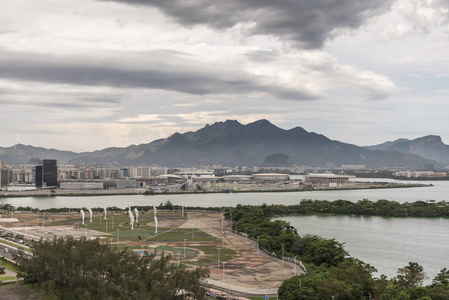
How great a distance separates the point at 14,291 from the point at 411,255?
3495 cm

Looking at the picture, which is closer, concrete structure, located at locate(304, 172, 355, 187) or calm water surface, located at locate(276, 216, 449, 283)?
calm water surface, located at locate(276, 216, 449, 283)

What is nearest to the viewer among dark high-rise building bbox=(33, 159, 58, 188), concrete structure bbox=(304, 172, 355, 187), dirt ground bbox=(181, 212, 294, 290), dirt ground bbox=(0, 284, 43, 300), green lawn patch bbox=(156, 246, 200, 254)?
dirt ground bbox=(0, 284, 43, 300)

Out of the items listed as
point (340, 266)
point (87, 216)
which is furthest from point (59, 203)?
point (340, 266)

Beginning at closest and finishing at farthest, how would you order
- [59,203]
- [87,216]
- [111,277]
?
1. [111,277]
2. [87,216]
3. [59,203]

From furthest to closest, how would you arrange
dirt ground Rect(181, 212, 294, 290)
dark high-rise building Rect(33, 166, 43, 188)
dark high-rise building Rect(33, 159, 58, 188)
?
dark high-rise building Rect(33, 159, 58, 188), dark high-rise building Rect(33, 166, 43, 188), dirt ground Rect(181, 212, 294, 290)

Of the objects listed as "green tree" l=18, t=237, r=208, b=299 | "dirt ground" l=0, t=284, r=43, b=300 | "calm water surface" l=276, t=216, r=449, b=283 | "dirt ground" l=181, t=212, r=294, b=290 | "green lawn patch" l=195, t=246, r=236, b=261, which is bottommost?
"calm water surface" l=276, t=216, r=449, b=283

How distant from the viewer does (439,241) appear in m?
50.6

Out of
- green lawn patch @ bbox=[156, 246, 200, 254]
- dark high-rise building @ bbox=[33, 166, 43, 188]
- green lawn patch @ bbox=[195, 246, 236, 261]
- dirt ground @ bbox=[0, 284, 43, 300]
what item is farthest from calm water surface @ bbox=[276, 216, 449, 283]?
dark high-rise building @ bbox=[33, 166, 43, 188]

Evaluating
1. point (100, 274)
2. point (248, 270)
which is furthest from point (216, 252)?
point (100, 274)

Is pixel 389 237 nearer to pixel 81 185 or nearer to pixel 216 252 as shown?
pixel 216 252

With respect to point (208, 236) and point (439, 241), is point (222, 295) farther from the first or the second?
point (439, 241)

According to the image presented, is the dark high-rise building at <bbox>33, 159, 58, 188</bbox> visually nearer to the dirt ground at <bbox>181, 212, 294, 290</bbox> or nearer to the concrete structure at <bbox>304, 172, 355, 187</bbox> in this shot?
the concrete structure at <bbox>304, 172, 355, 187</bbox>

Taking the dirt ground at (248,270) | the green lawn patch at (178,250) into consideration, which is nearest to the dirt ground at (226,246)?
the dirt ground at (248,270)

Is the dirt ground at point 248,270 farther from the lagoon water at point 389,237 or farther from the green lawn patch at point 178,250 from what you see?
the lagoon water at point 389,237
